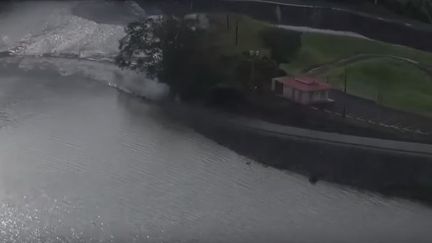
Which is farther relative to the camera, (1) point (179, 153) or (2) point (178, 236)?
(1) point (179, 153)

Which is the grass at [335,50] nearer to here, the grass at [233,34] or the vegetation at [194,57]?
the vegetation at [194,57]

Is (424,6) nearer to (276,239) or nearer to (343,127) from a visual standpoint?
(343,127)

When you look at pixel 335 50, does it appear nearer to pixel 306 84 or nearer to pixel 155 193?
pixel 306 84

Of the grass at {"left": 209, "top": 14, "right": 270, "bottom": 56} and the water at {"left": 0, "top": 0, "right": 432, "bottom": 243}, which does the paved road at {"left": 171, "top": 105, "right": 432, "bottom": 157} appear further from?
the grass at {"left": 209, "top": 14, "right": 270, "bottom": 56}

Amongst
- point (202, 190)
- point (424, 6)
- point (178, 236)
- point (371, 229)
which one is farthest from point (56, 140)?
point (424, 6)

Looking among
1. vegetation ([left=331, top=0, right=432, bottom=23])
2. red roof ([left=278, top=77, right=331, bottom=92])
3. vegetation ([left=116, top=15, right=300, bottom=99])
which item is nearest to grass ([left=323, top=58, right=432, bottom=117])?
red roof ([left=278, top=77, right=331, bottom=92])
